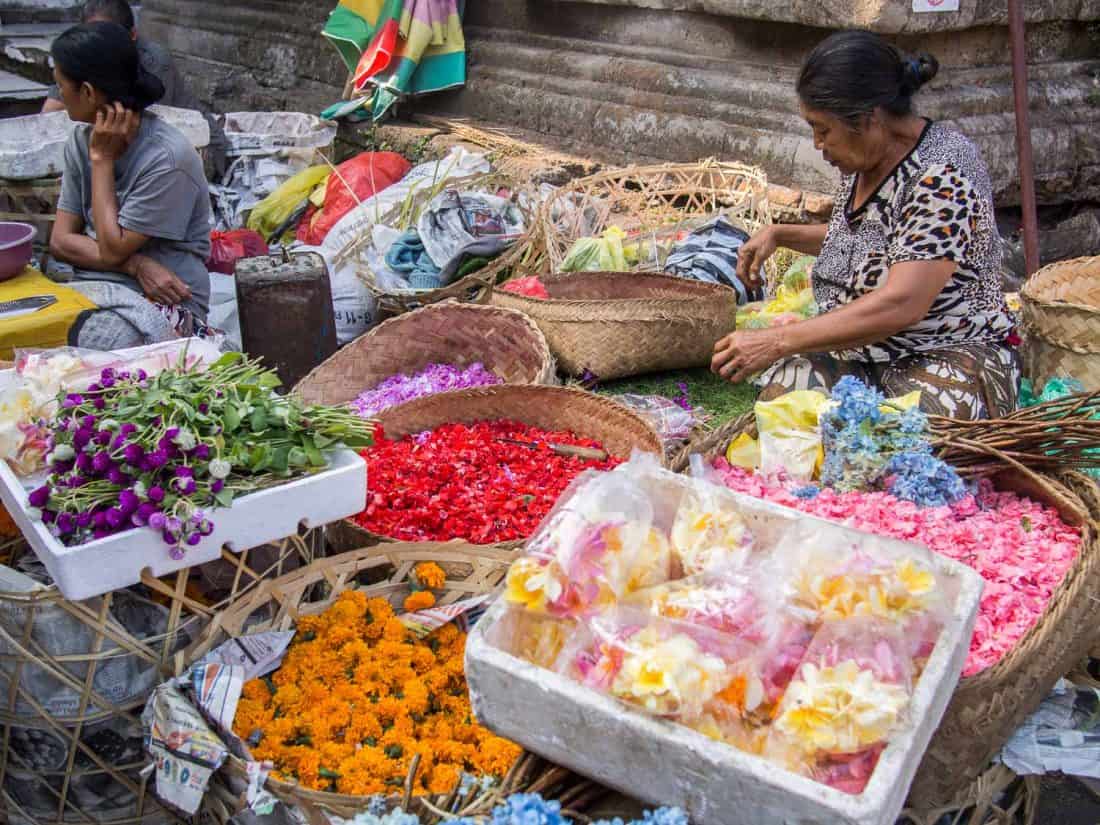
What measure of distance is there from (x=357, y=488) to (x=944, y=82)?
3.57 meters

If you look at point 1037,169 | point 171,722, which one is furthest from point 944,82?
point 171,722

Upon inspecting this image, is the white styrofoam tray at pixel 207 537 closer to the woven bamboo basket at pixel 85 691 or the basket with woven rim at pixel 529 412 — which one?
the woven bamboo basket at pixel 85 691

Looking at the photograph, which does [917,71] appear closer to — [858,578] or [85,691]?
[858,578]

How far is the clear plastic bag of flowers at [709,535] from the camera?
5.06ft

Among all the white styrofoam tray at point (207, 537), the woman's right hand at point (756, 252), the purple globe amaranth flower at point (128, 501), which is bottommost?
the white styrofoam tray at point (207, 537)

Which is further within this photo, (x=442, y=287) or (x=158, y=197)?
(x=442, y=287)

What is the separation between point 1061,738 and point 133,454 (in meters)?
1.76

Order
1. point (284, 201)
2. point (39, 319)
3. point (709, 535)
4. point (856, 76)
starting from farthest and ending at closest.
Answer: point (284, 201) < point (39, 319) < point (856, 76) < point (709, 535)

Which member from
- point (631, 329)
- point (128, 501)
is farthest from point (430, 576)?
point (631, 329)

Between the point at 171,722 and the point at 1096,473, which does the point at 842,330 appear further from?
the point at 171,722

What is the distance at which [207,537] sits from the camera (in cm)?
196

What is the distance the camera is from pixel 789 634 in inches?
56.5

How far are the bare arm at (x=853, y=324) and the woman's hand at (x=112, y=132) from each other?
2.13 m

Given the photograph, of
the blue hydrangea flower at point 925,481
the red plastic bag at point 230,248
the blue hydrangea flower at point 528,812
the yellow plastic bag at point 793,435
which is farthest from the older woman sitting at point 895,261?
the red plastic bag at point 230,248
